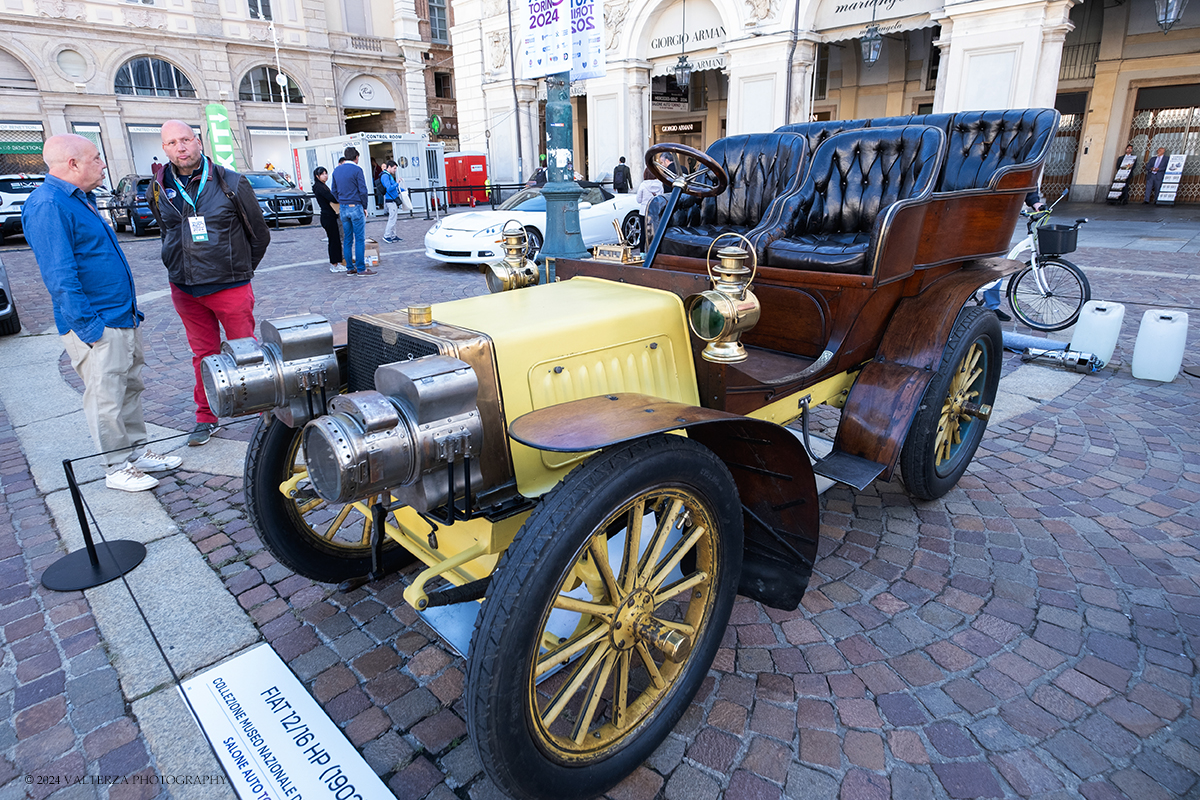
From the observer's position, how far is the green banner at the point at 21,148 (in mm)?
26094

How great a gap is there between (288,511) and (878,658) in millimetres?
2188

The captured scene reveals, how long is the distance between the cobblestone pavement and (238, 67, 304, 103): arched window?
34037mm

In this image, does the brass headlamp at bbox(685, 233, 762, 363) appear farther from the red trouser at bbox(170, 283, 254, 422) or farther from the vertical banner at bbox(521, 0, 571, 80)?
the vertical banner at bbox(521, 0, 571, 80)

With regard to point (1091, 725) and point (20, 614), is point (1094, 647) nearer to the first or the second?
point (1091, 725)

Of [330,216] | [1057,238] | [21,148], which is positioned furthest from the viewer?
[21,148]

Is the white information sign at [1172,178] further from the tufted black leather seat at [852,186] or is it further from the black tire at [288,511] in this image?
the black tire at [288,511]

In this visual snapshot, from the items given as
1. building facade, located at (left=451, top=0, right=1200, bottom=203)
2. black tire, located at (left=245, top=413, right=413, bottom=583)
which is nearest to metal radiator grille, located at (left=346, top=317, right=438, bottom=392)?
black tire, located at (left=245, top=413, right=413, bottom=583)

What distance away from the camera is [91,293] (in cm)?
342

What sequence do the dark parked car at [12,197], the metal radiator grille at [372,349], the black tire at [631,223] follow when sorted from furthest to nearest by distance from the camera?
the dark parked car at [12,197] → the black tire at [631,223] → the metal radiator grille at [372,349]

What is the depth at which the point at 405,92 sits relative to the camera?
36312 millimetres

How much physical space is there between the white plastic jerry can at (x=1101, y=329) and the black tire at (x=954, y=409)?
2519mm

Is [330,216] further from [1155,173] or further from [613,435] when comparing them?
[1155,173]

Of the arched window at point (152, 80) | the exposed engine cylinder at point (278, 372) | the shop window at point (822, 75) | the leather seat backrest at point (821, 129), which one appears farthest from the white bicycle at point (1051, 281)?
the arched window at point (152, 80)

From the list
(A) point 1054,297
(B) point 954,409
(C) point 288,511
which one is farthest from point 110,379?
(A) point 1054,297
